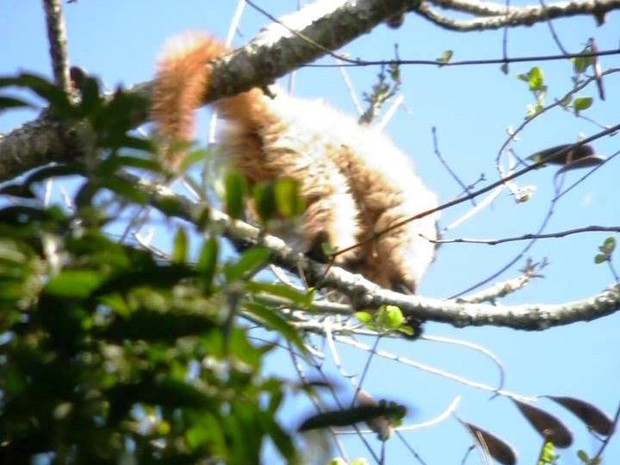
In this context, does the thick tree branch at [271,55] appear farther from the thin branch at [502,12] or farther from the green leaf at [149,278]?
the green leaf at [149,278]

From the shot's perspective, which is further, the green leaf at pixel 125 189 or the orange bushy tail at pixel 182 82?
the orange bushy tail at pixel 182 82

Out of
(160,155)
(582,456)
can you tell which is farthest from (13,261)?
(582,456)

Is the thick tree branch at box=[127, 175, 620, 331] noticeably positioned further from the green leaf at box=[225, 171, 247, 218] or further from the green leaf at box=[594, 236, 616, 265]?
the green leaf at box=[225, 171, 247, 218]

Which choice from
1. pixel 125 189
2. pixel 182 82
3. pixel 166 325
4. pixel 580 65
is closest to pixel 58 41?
pixel 182 82

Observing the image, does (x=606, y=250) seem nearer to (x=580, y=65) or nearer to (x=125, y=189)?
(x=580, y=65)

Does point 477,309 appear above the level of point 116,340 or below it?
above

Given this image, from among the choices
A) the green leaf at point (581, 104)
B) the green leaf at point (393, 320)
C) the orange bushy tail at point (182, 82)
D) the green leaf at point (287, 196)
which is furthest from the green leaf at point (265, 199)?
the green leaf at point (581, 104)

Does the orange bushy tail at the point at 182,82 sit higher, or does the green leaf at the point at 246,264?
the orange bushy tail at the point at 182,82

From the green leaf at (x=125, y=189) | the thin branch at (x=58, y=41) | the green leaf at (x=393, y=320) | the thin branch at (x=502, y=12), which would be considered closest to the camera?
the green leaf at (x=125, y=189)

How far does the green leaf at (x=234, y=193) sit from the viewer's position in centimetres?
84

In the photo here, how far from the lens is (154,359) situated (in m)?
0.80

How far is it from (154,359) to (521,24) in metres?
1.90

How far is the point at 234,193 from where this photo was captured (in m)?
0.84

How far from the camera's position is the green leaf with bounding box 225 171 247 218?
0.84 m
